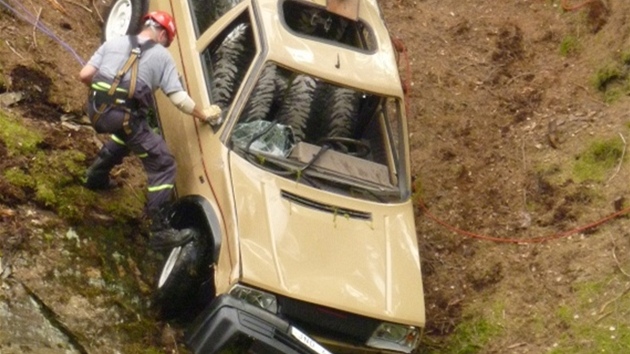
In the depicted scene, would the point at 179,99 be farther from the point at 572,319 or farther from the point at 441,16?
the point at 441,16

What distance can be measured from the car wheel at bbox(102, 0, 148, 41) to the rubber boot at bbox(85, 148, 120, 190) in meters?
1.31

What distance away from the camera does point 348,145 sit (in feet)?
27.9

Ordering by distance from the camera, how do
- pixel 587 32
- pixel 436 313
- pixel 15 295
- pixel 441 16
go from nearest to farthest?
1. pixel 15 295
2. pixel 436 313
3. pixel 587 32
4. pixel 441 16

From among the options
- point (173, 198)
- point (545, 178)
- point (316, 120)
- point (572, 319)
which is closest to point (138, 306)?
point (173, 198)

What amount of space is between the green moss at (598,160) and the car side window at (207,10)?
11.5 feet

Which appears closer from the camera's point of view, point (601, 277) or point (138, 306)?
point (138, 306)

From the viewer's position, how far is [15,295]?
24.0ft

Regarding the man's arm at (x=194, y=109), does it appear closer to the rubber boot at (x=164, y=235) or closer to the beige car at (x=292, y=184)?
the beige car at (x=292, y=184)

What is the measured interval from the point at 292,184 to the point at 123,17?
2.75 m

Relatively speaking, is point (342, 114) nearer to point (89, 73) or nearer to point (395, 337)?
point (395, 337)

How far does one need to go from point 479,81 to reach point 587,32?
1.26m

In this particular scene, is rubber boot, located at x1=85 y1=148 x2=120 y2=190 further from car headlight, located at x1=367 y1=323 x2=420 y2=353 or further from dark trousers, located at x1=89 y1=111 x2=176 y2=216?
car headlight, located at x1=367 y1=323 x2=420 y2=353

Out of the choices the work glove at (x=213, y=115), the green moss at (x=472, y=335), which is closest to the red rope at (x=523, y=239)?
the green moss at (x=472, y=335)

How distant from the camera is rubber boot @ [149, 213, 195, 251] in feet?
25.1
